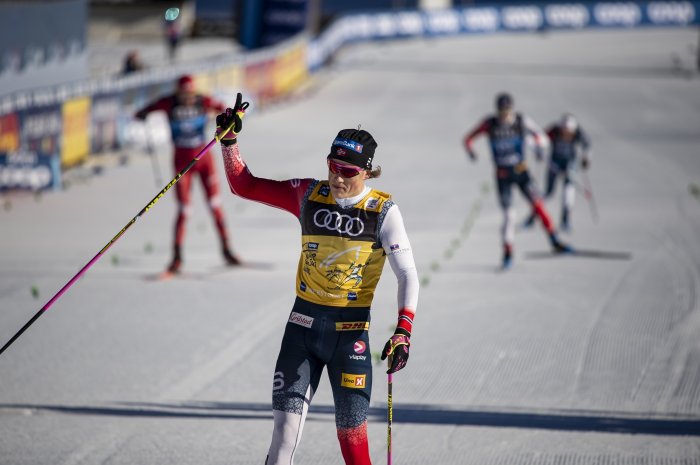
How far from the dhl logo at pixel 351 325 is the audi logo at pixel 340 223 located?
0.49m

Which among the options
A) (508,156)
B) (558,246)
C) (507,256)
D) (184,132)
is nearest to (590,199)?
(558,246)

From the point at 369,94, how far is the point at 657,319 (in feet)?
80.7

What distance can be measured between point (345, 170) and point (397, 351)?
1.02m

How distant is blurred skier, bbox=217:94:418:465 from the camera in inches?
219

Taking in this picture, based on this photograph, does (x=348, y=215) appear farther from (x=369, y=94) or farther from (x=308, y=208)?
(x=369, y=94)

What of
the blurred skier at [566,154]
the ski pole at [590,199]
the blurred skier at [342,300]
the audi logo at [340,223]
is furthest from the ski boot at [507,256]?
the audi logo at [340,223]

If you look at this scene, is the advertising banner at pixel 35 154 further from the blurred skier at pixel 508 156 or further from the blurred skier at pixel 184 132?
the blurred skier at pixel 508 156

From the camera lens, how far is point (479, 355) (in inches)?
384

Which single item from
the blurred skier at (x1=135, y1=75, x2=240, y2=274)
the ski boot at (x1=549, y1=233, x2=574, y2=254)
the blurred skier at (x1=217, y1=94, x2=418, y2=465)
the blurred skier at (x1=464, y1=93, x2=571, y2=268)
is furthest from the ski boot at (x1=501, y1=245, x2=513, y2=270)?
the blurred skier at (x1=217, y1=94, x2=418, y2=465)

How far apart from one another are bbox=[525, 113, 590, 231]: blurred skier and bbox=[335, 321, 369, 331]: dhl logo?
11.3 meters

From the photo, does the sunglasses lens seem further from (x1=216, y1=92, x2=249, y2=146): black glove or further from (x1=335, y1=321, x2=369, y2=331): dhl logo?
(x1=335, y1=321, x2=369, y2=331): dhl logo

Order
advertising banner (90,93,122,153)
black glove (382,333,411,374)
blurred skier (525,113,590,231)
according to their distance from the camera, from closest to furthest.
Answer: black glove (382,333,411,374) < blurred skier (525,113,590,231) < advertising banner (90,93,122,153)

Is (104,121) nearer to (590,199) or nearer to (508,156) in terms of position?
(590,199)

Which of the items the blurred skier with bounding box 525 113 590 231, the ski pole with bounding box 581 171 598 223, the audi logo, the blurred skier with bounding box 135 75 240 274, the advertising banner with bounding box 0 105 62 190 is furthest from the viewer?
the advertising banner with bounding box 0 105 62 190
